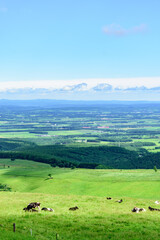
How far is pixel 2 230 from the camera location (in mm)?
41125

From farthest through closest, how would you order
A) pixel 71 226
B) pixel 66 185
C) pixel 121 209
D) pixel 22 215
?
1. pixel 66 185
2. pixel 121 209
3. pixel 22 215
4. pixel 71 226

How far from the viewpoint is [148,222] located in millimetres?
46688

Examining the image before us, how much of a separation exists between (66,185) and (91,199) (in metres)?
44.0

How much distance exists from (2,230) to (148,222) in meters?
20.0

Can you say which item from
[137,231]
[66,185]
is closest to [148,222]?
[137,231]

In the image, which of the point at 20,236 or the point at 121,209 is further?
the point at 121,209

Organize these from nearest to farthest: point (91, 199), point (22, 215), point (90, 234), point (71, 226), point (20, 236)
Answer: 1. point (20, 236)
2. point (90, 234)
3. point (71, 226)
4. point (22, 215)
5. point (91, 199)

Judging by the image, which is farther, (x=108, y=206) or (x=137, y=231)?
(x=108, y=206)

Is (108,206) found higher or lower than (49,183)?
higher

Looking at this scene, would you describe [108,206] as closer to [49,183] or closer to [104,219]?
[104,219]

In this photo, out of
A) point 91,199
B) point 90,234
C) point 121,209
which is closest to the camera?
point 90,234

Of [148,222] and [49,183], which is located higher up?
[148,222]

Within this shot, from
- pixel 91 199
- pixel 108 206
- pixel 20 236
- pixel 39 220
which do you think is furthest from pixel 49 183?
pixel 20 236

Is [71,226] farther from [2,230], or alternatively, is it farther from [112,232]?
[2,230]
